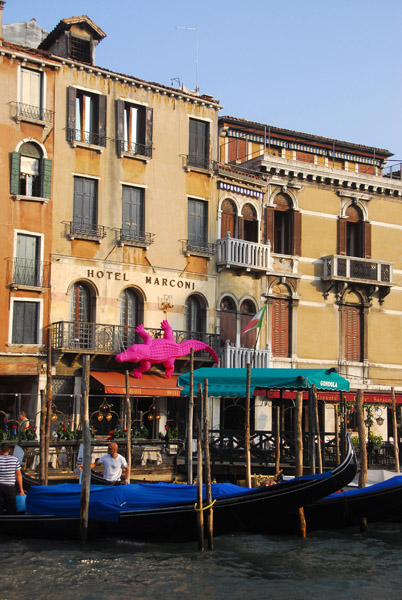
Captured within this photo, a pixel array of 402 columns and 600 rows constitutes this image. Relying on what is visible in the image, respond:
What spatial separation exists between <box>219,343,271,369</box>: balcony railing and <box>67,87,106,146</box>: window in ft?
22.4

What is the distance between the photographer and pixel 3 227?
71.8ft

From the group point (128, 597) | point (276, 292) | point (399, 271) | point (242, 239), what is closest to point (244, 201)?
point (242, 239)

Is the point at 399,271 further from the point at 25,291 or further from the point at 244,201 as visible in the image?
the point at 25,291

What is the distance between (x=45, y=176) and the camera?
22562 mm

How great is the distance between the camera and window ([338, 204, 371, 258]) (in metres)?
27.9

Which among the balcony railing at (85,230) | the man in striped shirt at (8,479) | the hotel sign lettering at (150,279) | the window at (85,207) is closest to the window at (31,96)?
the window at (85,207)

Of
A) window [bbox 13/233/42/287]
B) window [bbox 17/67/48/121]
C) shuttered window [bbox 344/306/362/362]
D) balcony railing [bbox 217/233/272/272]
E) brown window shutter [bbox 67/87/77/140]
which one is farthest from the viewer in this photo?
shuttered window [bbox 344/306/362/362]

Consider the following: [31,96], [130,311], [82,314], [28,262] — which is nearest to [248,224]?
[130,311]

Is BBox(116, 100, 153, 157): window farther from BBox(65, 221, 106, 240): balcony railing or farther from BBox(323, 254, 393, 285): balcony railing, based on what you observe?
BBox(323, 254, 393, 285): balcony railing

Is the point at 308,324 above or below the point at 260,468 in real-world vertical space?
above

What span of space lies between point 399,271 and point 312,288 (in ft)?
11.9

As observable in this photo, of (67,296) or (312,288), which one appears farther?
(312,288)

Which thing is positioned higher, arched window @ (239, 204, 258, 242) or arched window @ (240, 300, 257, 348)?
arched window @ (239, 204, 258, 242)

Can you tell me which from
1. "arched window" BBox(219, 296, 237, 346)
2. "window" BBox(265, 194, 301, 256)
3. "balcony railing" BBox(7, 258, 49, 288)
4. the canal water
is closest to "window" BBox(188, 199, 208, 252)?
"arched window" BBox(219, 296, 237, 346)
